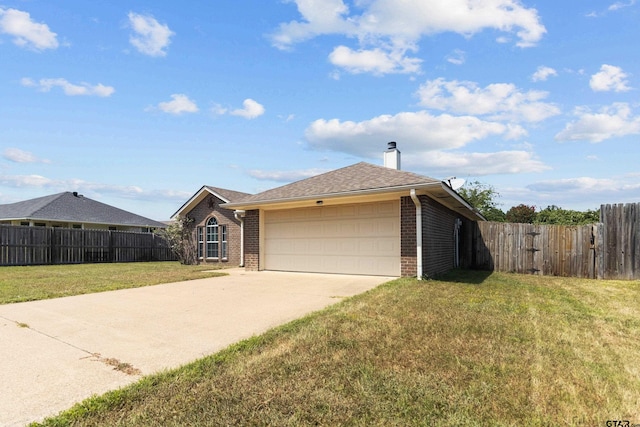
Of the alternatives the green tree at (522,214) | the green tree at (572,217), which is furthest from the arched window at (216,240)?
the green tree at (522,214)

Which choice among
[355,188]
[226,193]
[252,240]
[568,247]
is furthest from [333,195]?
[226,193]

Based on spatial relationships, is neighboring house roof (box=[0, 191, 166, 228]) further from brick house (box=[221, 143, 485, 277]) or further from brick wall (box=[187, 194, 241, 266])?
brick house (box=[221, 143, 485, 277])

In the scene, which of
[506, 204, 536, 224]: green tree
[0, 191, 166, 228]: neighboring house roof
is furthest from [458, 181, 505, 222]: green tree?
[0, 191, 166, 228]: neighboring house roof

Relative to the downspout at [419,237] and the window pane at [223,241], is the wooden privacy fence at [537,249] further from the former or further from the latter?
the window pane at [223,241]

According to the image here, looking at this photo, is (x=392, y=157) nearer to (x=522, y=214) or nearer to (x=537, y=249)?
(x=537, y=249)

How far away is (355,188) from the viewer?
33.9ft

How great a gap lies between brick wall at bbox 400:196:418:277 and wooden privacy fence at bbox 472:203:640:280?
5.25 metres

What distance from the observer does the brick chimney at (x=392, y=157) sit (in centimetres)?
1417

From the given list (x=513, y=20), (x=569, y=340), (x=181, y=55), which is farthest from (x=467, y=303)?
(x=181, y=55)

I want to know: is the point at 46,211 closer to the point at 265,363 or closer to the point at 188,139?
the point at 188,139

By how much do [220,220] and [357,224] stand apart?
9.25 m

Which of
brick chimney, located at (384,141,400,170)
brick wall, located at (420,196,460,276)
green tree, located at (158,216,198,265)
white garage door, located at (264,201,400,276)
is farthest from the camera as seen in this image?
green tree, located at (158,216,198,265)

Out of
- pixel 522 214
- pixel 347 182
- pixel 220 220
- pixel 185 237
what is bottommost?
pixel 185 237

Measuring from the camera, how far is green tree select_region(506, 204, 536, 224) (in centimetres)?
2781
